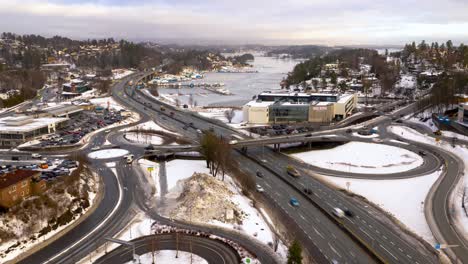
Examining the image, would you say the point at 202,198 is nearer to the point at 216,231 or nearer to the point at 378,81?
the point at 216,231

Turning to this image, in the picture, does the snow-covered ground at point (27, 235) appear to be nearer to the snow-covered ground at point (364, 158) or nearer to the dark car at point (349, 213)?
the dark car at point (349, 213)

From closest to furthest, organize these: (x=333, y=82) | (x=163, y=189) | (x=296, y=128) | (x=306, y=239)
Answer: (x=306, y=239), (x=163, y=189), (x=296, y=128), (x=333, y=82)

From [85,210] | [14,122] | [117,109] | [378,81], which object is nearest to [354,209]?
[85,210]

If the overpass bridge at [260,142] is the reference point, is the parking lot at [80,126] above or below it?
below

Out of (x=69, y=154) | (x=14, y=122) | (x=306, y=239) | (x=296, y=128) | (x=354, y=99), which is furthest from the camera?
(x=354, y=99)

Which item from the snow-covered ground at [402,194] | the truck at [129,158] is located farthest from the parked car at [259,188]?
the truck at [129,158]

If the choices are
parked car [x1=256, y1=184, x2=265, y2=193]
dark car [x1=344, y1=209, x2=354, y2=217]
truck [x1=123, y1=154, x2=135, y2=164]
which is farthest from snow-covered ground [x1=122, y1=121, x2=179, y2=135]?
dark car [x1=344, y1=209, x2=354, y2=217]
